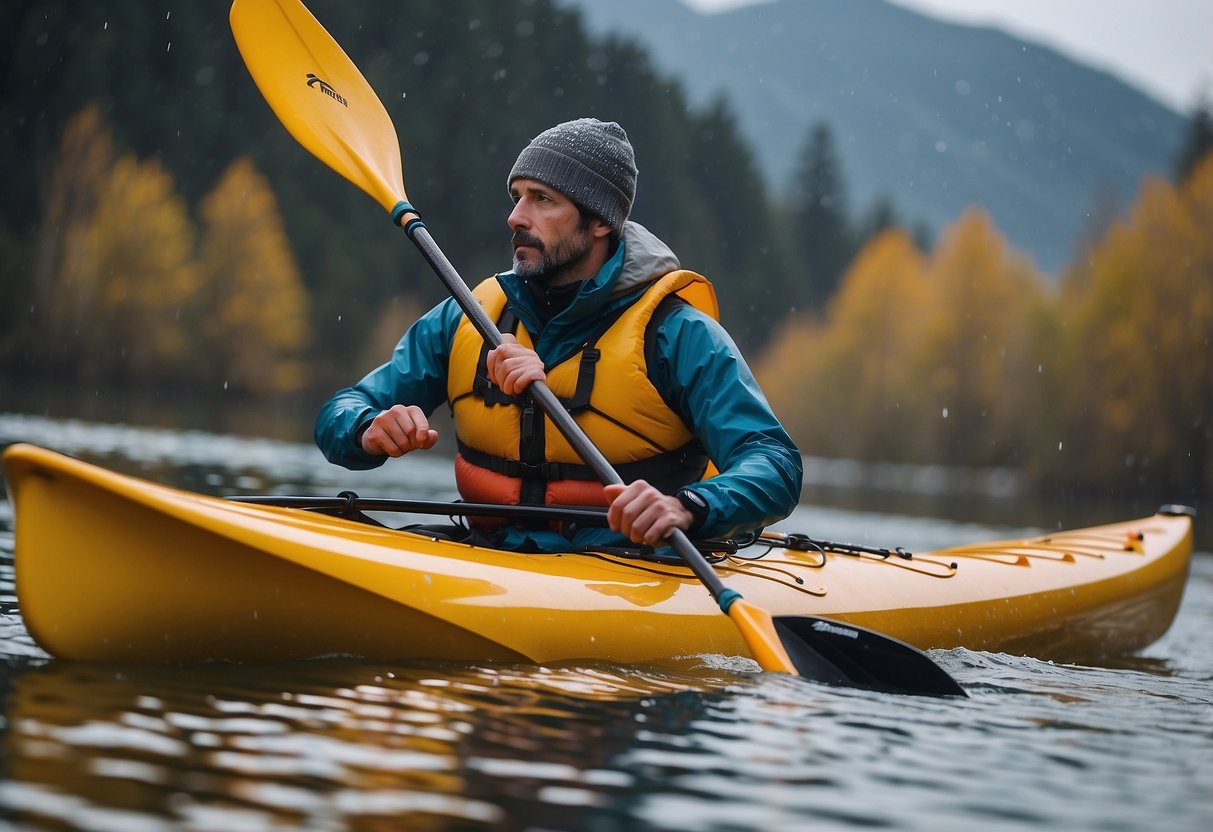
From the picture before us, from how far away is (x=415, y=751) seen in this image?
8.93ft

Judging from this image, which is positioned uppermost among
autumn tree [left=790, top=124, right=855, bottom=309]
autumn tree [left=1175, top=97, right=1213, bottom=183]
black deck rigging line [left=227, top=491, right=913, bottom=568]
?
autumn tree [left=790, top=124, right=855, bottom=309]

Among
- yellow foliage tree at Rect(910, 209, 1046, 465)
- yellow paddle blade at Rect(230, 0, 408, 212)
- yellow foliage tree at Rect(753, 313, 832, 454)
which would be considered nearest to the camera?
yellow paddle blade at Rect(230, 0, 408, 212)

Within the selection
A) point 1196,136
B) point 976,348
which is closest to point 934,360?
point 976,348

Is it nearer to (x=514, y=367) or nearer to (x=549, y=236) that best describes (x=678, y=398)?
(x=514, y=367)

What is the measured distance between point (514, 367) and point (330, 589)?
833 mm

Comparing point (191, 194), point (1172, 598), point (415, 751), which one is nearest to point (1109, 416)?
point (1172, 598)

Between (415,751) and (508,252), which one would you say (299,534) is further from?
(508,252)

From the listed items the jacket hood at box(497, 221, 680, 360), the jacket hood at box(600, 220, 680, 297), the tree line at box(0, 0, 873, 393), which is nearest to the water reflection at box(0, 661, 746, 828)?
the jacket hood at box(497, 221, 680, 360)

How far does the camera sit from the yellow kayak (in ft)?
10.3

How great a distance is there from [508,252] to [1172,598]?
145 ft

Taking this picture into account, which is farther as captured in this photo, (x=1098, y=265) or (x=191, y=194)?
(x=191, y=194)

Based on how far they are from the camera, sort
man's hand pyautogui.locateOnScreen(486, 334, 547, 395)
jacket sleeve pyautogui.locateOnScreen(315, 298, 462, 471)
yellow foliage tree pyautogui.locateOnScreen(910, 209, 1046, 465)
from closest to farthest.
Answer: man's hand pyautogui.locateOnScreen(486, 334, 547, 395), jacket sleeve pyautogui.locateOnScreen(315, 298, 462, 471), yellow foliage tree pyautogui.locateOnScreen(910, 209, 1046, 465)

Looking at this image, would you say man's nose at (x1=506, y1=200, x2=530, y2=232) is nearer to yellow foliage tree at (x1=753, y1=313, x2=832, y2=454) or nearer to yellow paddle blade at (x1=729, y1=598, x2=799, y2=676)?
yellow paddle blade at (x1=729, y1=598, x2=799, y2=676)

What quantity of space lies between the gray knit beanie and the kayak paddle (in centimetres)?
42
